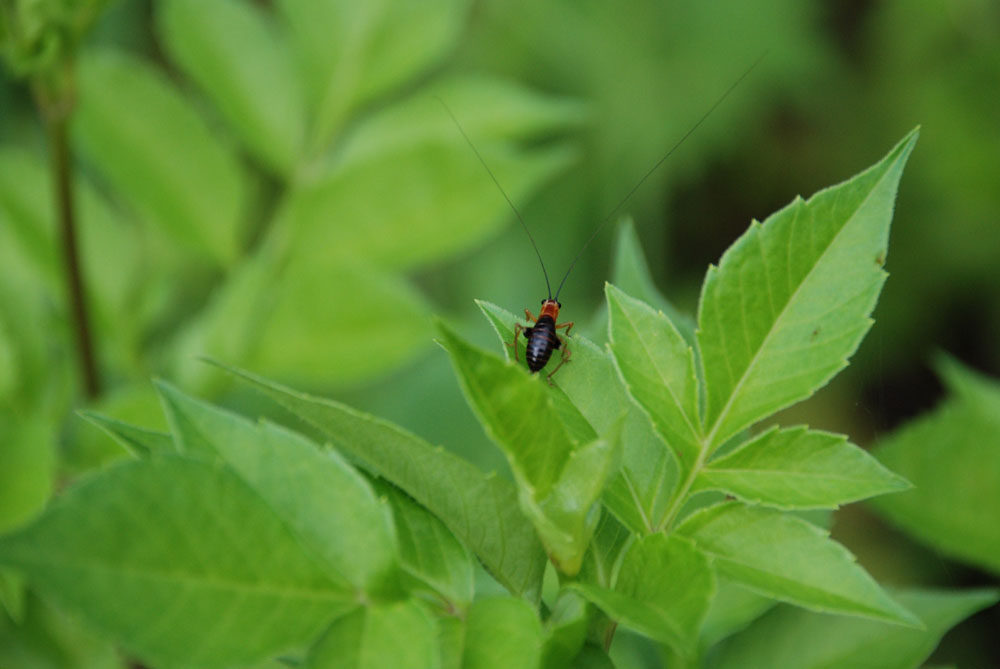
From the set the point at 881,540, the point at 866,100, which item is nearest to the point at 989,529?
the point at 881,540

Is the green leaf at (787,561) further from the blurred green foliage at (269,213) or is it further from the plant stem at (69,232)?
the plant stem at (69,232)

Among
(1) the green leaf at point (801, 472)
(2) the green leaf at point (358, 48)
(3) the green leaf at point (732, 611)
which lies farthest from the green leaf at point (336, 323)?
(1) the green leaf at point (801, 472)

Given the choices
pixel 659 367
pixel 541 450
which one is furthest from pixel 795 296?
pixel 541 450

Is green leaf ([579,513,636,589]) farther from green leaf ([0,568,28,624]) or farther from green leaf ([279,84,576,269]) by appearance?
green leaf ([279,84,576,269])

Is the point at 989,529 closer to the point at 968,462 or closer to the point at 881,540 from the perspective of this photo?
the point at 968,462

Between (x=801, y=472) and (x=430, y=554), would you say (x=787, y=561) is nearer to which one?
(x=801, y=472)
